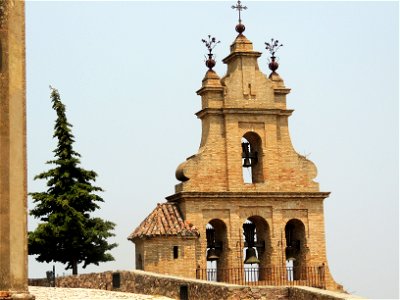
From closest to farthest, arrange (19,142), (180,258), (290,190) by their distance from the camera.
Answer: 1. (19,142)
2. (180,258)
3. (290,190)

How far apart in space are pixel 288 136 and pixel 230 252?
5.47 m

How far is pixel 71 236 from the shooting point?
41.4 m

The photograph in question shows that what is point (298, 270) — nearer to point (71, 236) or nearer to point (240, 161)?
point (240, 161)

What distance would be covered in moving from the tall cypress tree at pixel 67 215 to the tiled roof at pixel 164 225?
2258 mm

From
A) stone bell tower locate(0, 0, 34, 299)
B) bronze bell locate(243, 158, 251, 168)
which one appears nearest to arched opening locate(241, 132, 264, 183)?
bronze bell locate(243, 158, 251, 168)

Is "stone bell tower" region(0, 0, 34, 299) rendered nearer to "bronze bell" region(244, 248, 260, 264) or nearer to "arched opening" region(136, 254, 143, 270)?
"arched opening" region(136, 254, 143, 270)

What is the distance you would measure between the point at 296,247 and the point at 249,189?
3.28 m

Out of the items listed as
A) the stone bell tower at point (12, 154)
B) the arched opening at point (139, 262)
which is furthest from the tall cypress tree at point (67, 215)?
the stone bell tower at point (12, 154)

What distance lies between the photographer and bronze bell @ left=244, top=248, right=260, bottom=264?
41.2 m

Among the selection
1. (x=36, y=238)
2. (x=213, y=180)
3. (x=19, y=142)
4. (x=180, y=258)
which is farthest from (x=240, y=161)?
(x=19, y=142)

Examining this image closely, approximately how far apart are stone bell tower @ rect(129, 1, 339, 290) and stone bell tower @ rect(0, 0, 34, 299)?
20.4 m

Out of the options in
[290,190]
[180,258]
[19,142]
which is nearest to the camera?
[19,142]

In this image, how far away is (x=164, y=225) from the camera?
129 feet

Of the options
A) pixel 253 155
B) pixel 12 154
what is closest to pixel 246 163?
pixel 253 155
